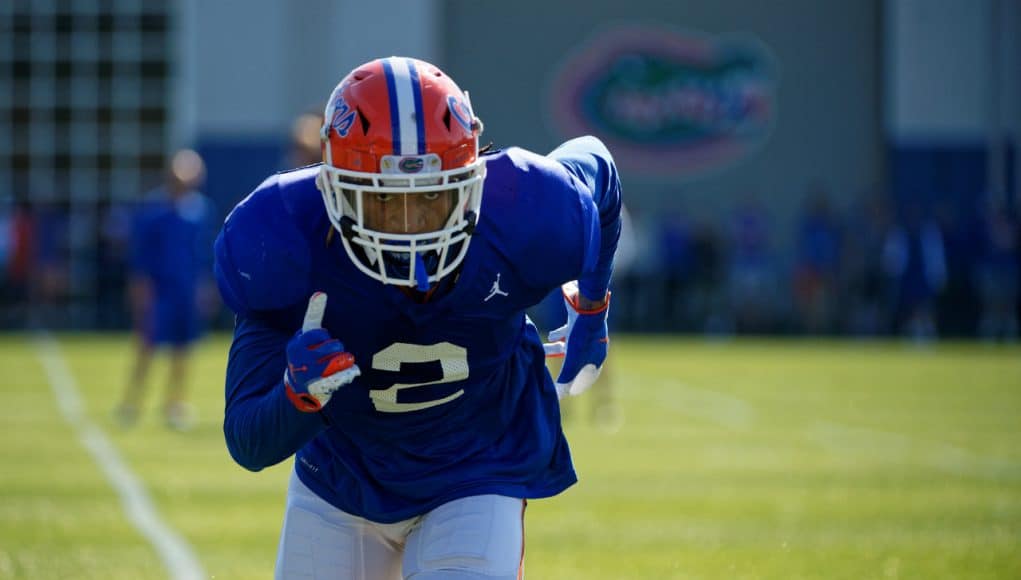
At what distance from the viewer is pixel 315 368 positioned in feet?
9.41

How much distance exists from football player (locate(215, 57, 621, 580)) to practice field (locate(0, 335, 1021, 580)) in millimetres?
2342

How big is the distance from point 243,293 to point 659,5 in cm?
2201

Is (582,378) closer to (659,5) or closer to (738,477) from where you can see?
(738,477)

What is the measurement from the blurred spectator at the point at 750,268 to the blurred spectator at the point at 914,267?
184 centimetres

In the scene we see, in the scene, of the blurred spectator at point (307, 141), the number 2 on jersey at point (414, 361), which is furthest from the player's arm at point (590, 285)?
the blurred spectator at point (307, 141)

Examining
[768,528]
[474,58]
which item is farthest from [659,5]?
[768,528]

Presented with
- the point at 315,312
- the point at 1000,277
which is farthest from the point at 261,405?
the point at 1000,277

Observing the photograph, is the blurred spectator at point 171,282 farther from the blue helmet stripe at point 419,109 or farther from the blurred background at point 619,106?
the blurred background at point 619,106

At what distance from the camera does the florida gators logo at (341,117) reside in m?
3.11

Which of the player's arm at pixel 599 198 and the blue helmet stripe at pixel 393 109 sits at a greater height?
the blue helmet stripe at pixel 393 109

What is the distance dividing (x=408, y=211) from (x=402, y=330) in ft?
1.00

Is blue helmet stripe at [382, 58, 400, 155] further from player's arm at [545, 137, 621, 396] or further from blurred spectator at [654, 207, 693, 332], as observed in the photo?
blurred spectator at [654, 207, 693, 332]

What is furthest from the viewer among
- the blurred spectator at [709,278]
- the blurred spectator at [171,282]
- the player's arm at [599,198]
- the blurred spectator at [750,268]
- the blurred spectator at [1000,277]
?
the blurred spectator at [709,278]

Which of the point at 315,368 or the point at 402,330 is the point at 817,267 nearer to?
the point at 402,330
